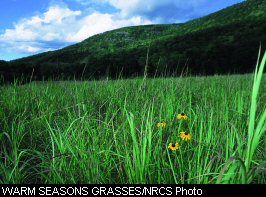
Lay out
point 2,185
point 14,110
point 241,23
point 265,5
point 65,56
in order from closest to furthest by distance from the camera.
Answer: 1. point 2,185
2. point 14,110
3. point 241,23
4. point 65,56
5. point 265,5

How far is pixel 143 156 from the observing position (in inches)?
48.0

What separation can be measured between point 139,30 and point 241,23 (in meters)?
35.6

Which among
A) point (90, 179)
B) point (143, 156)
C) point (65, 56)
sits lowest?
point (90, 179)

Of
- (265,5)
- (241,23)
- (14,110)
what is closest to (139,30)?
(265,5)

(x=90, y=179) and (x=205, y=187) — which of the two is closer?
(x=205, y=187)

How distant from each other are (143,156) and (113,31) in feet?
223

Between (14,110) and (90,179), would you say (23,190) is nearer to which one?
(90,179)

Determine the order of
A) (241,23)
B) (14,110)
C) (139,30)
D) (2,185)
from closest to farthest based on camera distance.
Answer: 1. (2,185)
2. (14,110)
3. (241,23)
4. (139,30)

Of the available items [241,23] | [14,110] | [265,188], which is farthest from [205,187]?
[241,23]

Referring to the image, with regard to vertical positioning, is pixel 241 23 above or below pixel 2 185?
above

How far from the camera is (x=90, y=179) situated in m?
1.31

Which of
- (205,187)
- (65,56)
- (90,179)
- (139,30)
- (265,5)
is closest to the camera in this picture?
(205,187)

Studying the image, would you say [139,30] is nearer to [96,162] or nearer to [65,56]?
[65,56]

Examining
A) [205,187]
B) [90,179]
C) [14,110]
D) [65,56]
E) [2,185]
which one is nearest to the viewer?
[205,187]
